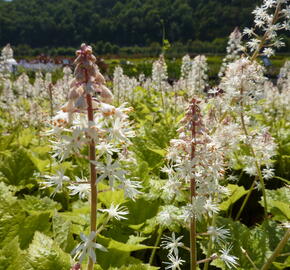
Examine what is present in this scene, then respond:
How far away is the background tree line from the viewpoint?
1759cm

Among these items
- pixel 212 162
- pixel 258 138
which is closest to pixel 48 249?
pixel 212 162

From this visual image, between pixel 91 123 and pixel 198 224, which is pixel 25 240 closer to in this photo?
pixel 198 224

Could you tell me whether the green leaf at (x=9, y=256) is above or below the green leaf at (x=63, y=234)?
below

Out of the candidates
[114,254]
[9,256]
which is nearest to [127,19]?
[114,254]

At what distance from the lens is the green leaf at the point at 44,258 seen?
210cm

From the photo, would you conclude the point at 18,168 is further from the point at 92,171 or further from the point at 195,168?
the point at 92,171

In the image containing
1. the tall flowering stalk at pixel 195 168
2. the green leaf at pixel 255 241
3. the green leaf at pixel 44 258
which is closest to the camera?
the tall flowering stalk at pixel 195 168

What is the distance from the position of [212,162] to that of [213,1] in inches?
1076

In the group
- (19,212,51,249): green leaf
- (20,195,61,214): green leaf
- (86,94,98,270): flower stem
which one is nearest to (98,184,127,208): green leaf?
(20,195,61,214): green leaf

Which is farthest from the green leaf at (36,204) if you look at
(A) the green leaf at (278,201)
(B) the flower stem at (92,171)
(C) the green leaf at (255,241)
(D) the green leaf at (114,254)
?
(A) the green leaf at (278,201)

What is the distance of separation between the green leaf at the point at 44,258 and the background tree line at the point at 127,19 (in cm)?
470

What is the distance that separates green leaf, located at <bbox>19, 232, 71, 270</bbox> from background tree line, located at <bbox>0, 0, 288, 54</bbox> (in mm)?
4703

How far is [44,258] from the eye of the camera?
2.13 m

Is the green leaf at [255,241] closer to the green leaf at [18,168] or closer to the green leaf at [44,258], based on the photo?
the green leaf at [44,258]
